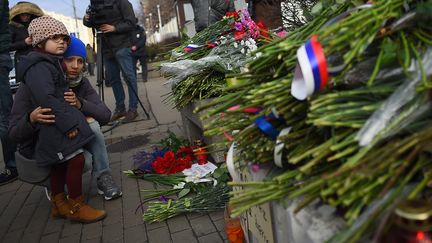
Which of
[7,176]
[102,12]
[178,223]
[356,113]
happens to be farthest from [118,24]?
[356,113]

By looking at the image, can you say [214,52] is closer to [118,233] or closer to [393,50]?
[118,233]

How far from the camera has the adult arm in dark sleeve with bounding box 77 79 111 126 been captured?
9.86 feet

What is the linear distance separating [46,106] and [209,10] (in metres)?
2.71

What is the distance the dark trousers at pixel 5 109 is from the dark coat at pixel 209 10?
2.20 m

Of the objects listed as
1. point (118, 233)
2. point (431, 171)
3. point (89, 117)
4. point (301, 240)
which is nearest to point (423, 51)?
point (431, 171)

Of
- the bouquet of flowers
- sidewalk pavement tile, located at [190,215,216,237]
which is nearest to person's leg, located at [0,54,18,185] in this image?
the bouquet of flowers

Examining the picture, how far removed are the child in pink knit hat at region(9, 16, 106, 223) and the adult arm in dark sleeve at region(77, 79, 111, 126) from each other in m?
0.09

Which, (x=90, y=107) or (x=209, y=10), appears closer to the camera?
(x=90, y=107)

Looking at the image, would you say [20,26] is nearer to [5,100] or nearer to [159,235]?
[5,100]

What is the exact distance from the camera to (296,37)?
4.03ft

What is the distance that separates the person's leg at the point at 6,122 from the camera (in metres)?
4.08

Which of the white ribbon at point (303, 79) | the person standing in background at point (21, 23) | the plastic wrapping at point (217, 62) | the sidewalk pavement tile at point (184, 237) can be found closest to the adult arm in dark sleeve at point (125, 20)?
the person standing in background at point (21, 23)

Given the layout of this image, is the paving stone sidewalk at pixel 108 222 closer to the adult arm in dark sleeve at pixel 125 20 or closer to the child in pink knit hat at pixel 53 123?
the child in pink knit hat at pixel 53 123

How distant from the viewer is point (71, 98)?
9.35 feet
